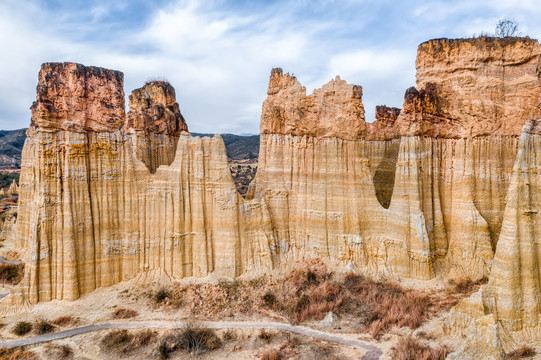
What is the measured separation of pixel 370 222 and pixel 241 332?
9.66 meters

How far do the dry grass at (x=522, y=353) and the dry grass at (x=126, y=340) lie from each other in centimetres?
1504

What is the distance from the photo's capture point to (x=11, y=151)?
112688 mm

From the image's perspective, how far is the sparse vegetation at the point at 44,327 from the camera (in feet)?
56.4

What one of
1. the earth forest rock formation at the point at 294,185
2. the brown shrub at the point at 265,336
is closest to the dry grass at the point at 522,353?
the earth forest rock formation at the point at 294,185

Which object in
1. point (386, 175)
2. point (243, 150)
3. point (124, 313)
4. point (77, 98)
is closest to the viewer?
point (124, 313)

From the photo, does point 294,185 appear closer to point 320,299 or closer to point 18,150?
point 320,299

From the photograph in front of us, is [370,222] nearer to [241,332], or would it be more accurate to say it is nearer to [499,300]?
A: [499,300]

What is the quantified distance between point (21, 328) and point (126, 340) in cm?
549

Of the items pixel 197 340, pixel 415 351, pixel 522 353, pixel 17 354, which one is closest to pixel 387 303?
pixel 415 351

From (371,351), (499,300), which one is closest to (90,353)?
(371,351)

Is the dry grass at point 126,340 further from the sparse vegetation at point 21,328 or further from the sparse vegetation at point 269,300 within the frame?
the sparse vegetation at point 269,300

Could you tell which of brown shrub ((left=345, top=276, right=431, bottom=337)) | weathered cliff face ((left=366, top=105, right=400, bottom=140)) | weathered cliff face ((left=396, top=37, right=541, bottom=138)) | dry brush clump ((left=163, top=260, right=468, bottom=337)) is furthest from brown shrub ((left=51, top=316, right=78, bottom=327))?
weathered cliff face ((left=366, top=105, right=400, bottom=140))

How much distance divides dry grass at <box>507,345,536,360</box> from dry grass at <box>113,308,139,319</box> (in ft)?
56.0

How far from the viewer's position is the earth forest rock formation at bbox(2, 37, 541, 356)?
62.2 ft
